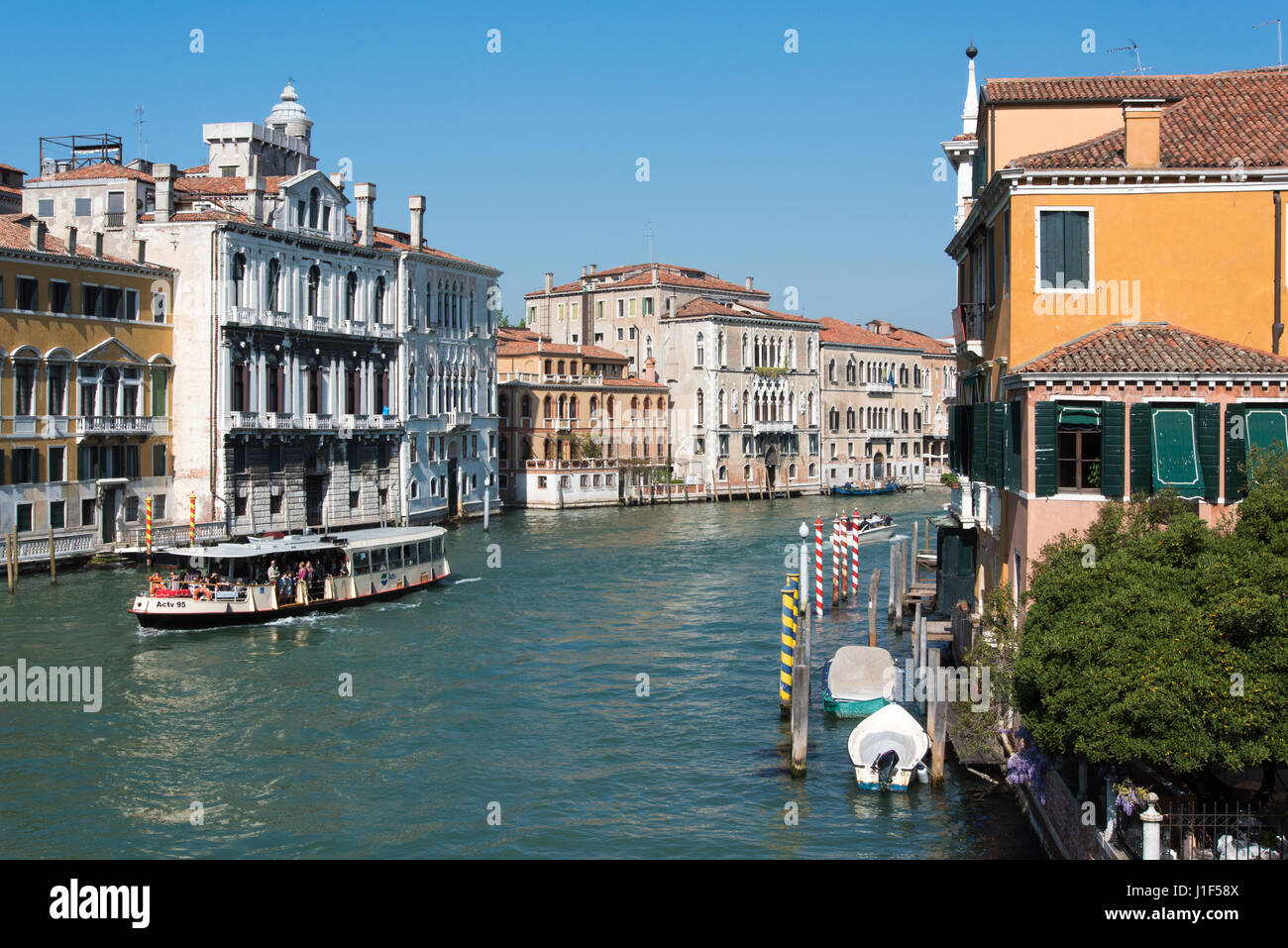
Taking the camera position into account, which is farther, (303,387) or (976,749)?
(303,387)

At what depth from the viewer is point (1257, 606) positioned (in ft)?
28.2

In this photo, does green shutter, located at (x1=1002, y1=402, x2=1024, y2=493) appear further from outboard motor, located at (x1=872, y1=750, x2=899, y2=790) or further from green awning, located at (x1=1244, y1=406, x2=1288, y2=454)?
outboard motor, located at (x1=872, y1=750, x2=899, y2=790)

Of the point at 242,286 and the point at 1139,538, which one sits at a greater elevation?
the point at 242,286

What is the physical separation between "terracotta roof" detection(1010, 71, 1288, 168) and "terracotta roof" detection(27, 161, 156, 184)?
27.1 meters

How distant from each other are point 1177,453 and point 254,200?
92.9ft

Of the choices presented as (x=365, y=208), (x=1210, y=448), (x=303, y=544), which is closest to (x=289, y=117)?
(x=365, y=208)

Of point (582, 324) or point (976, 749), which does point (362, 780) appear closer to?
point (976, 749)

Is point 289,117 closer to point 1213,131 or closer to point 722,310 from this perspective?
point 722,310

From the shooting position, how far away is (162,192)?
33.4m

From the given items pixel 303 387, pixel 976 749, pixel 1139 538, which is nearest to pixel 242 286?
pixel 303 387

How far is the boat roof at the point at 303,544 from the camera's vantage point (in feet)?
77.2

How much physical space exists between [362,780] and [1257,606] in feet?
29.7

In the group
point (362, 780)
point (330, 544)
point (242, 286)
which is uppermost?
point (242, 286)
